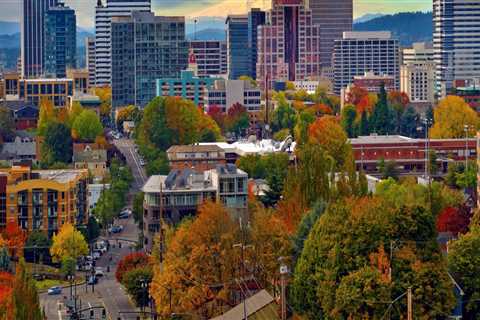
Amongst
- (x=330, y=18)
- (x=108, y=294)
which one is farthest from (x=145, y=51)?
(x=108, y=294)

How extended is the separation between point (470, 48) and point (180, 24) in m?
22.1

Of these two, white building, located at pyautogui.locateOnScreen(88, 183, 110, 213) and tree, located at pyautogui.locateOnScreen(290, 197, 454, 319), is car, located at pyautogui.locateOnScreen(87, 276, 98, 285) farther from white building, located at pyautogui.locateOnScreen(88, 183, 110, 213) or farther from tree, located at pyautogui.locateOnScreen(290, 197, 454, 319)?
white building, located at pyautogui.locateOnScreen(88, 183, 110, 213)

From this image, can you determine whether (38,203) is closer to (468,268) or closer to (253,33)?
(468,268)

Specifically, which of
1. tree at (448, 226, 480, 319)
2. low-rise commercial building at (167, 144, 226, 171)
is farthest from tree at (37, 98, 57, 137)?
tree at (448, 226, 480, 319)

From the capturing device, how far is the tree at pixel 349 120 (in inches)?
2997

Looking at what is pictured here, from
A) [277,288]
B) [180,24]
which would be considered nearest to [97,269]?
[277,288]

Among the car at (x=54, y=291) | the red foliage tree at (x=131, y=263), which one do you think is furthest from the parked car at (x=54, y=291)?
the red foliage tree at (x=131, y=263)

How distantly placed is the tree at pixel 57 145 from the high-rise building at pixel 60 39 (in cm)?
7004

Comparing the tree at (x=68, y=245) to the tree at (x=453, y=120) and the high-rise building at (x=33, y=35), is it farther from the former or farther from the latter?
the high-rise building at (x=33, y=35)

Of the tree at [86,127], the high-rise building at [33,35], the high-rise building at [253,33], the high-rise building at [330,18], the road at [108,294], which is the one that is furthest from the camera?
the high-rise building at [33,35]

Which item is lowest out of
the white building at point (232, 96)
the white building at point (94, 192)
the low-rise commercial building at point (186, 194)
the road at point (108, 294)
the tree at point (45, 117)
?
the road at point (108, 294)

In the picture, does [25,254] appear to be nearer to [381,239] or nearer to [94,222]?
[94,222]

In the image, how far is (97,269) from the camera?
44.6m

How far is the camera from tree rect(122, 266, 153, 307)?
37656 mm
